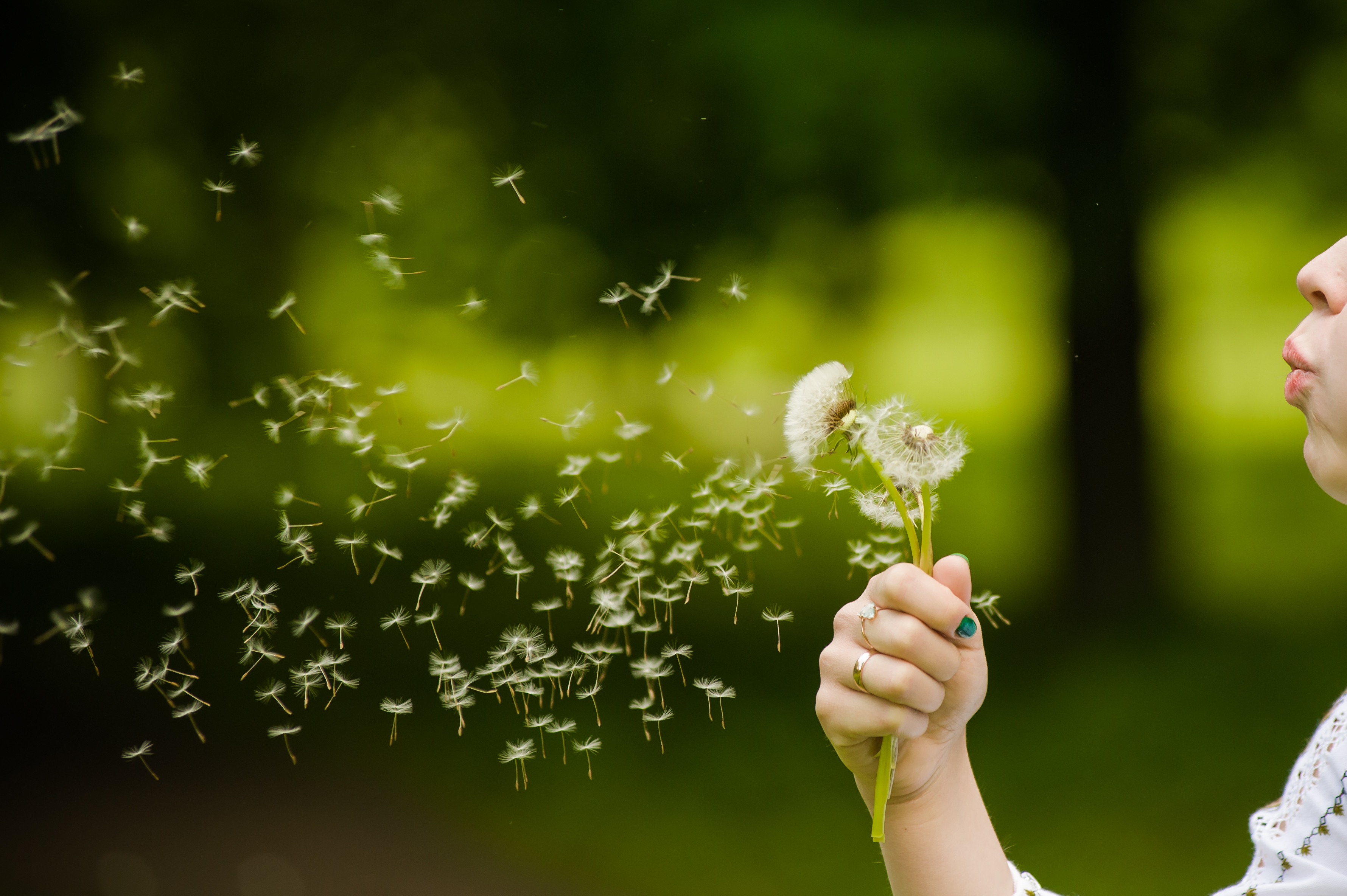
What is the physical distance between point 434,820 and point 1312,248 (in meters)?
4.76

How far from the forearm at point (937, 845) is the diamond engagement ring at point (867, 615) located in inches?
7.6

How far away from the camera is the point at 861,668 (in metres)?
0.74

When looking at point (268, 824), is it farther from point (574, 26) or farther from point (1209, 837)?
Answer: point (574, 26)

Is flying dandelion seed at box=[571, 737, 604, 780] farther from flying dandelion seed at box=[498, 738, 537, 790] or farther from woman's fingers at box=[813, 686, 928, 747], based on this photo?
woman's fingers at box=[813, 686, 928, 747]

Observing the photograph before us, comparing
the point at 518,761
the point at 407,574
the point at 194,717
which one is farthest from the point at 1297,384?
the point at 407,574

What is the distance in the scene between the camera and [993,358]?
614 centimetres

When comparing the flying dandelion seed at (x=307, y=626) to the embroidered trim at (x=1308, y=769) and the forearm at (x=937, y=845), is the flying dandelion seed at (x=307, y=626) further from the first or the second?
the embroidered trim at (x=1308, y=769)

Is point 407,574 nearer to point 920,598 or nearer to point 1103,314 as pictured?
point 1103,314

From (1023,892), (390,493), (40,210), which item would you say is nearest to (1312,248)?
(390,493)

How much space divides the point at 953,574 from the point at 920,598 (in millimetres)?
68

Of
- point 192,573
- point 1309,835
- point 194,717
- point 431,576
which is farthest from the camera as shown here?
point 194,717

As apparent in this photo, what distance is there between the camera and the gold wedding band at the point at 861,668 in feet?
2.41

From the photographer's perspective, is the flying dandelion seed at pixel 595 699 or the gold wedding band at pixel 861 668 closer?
the gold wedding band at pixel 861 668

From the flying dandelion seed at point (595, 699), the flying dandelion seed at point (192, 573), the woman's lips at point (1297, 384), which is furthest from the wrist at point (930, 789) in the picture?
the flying dandelion seed at point (595, 699)
